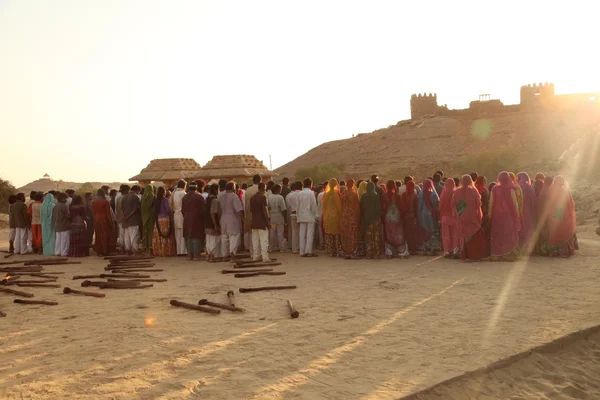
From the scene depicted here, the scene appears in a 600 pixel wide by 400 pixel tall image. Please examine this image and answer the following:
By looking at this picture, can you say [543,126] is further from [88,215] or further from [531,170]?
[88,215]

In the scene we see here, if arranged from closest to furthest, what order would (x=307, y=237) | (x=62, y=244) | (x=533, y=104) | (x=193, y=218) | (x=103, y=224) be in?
(x=193, y=218) < (x=307, y=237) < (x=103, y=224) < (x=62, y=244) < (x=533, y=104)

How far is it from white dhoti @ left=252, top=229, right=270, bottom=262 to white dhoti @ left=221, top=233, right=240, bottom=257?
453 mm

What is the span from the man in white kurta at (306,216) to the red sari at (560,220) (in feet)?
15.0

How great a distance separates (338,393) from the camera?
4652mm

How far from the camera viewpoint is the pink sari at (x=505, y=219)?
10781mm

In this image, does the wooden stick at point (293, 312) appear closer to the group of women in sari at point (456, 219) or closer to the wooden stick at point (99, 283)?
the wooden stick at point (99, 283)

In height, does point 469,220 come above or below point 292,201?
below

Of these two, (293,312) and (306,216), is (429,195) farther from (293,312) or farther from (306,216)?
(293,312)

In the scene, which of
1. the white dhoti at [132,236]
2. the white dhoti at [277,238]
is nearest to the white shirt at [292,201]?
the white dhoti at [277,238]

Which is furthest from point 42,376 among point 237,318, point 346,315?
point 346,315

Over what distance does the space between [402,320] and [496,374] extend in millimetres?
1636

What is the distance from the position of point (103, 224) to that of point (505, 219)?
8764 mm

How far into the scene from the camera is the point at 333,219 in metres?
12.1

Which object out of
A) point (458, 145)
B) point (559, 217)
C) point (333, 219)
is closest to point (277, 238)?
point (333, 219)
